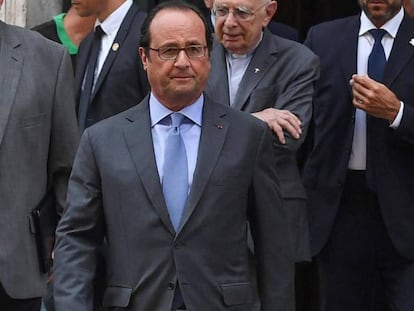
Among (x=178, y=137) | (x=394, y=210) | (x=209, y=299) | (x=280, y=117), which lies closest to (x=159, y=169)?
(x=178, y=137)

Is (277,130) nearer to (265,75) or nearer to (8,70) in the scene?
(265,75)

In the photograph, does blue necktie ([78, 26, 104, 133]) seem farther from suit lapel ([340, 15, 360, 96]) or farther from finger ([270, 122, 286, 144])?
suit lapel ([340, 15, 360, 96])

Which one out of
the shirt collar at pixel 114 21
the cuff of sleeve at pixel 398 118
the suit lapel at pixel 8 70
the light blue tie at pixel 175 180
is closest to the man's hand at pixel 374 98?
the cuff of sleeve at pixel 398 118

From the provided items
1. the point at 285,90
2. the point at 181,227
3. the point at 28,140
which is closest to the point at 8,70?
the point at 28,140

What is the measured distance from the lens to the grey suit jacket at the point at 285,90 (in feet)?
21.8

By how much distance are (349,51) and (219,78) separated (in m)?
0.72

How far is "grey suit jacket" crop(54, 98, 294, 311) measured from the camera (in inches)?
204

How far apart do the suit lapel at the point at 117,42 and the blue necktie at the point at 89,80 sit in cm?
7

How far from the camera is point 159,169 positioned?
17.4 ft

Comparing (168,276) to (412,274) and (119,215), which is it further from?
(412,274)

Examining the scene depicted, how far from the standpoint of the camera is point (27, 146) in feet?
18.9

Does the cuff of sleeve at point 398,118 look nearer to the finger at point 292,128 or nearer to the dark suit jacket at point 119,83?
the finger at point 292,128

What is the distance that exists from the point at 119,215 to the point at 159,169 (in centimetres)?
24

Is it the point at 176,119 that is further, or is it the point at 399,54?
the point at 399,54
